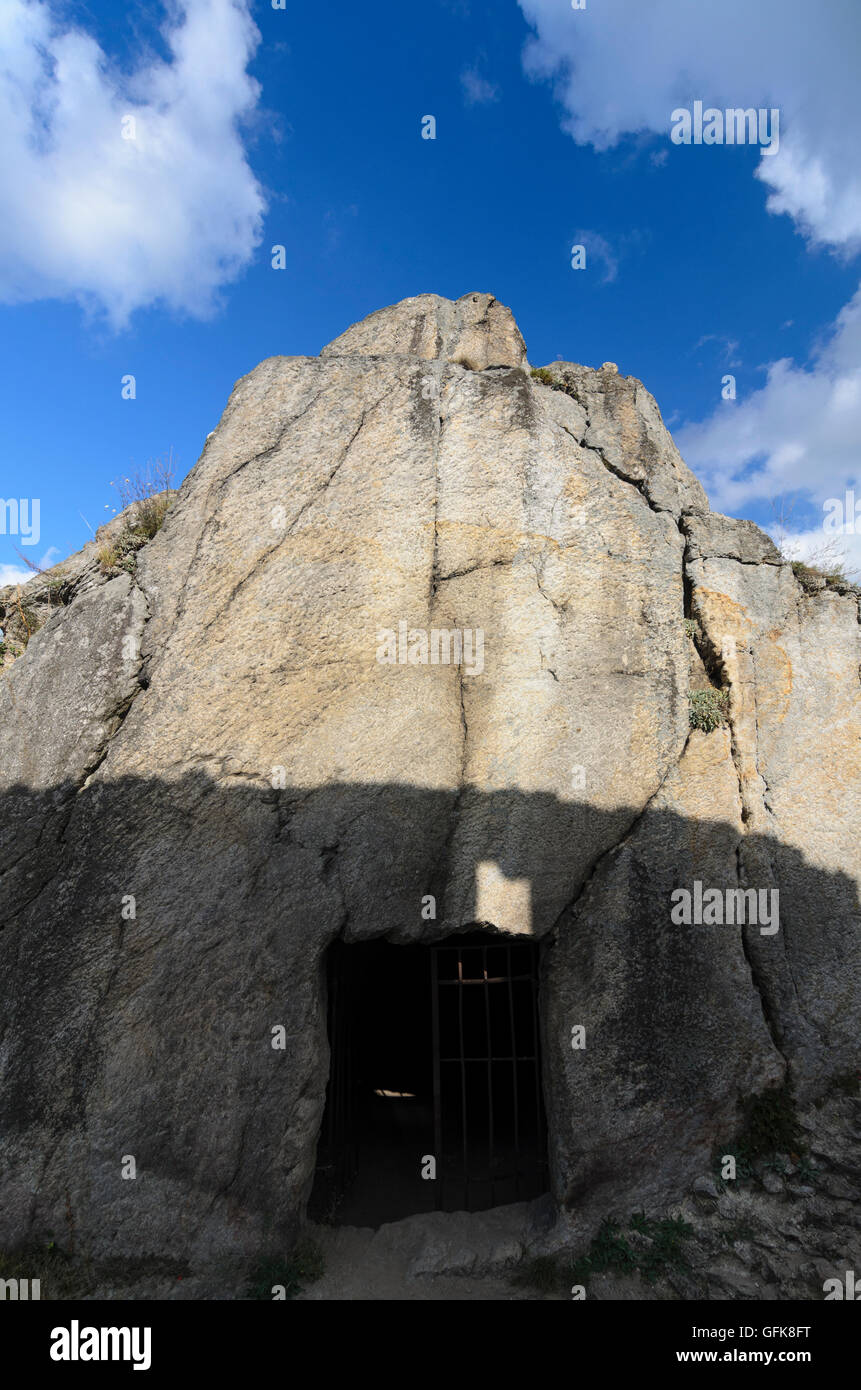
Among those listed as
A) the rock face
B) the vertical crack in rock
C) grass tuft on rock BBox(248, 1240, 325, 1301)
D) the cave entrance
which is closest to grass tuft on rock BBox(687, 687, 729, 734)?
the rock face

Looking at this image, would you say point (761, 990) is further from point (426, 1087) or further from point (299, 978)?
point (426, 1087)

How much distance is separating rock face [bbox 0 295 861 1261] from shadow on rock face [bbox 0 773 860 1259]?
2cm

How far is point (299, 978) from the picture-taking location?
502 cm

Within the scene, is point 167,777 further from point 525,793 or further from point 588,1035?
point 588,1035

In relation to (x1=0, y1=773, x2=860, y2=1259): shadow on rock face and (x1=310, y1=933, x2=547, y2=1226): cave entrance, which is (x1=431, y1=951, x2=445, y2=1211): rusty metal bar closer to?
(x1=310, y1=933, x2=547, y2=1226): cave entrance

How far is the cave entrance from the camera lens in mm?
5652

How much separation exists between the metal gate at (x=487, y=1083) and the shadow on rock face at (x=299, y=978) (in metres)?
0.62

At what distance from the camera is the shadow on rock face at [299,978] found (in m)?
4.67

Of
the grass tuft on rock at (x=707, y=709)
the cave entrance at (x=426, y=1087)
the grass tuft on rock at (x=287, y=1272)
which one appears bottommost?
the grass tuft on rock at (x=287, y=1272)

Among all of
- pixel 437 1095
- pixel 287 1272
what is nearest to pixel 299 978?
pixel 437 1095

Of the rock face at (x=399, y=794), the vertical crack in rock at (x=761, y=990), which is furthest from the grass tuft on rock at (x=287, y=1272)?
the vertical crack in rock at (x=761, y=990)

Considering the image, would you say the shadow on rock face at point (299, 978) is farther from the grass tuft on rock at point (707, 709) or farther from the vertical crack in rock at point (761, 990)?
the grass tuft on rock at point (707, 709)

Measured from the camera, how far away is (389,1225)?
5.32m

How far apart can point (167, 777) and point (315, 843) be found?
116 cm
